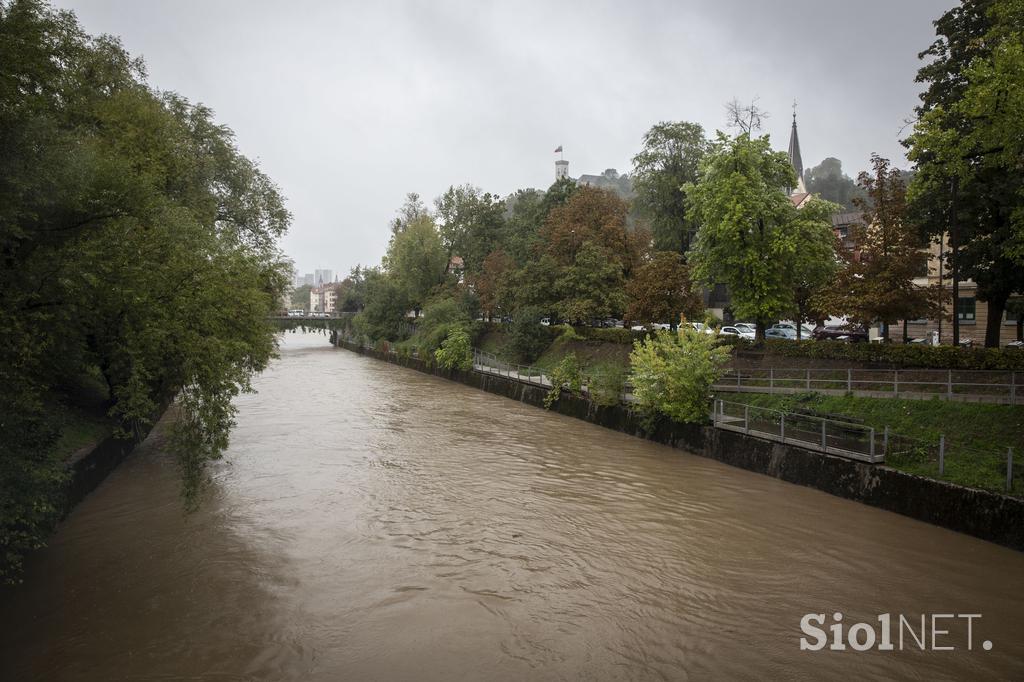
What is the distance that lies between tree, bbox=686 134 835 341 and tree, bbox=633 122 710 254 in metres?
12.9

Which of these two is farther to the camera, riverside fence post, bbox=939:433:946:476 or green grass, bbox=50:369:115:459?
green grass, bbox=50:369:115:459

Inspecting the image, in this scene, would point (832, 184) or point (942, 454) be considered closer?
point (942, 454)

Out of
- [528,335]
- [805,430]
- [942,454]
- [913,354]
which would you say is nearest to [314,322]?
[528,335]

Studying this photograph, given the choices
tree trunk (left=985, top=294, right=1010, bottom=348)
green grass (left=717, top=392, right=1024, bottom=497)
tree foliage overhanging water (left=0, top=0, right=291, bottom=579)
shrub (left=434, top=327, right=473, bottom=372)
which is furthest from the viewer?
shrub (left=434, top=327, right=473, bottom=372)

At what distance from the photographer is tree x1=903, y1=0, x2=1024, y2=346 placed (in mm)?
14078

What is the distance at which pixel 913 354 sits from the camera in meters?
19.6

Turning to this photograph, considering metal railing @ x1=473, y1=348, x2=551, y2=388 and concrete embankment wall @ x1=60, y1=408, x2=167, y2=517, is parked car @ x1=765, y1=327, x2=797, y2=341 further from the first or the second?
concrete embankment wall @ x1=60, y1=408, x2=167, y2=517

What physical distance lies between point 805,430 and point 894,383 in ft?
13.0

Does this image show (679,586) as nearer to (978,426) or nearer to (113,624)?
(113,624)

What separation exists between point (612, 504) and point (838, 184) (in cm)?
12307

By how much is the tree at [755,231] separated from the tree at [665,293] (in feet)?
9.90

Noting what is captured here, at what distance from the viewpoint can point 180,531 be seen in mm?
12516

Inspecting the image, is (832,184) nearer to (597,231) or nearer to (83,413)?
(597,231)

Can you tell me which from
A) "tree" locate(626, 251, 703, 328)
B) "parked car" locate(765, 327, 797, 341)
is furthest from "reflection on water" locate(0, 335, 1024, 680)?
"parked car" locate(765, 327, 797, 341)
